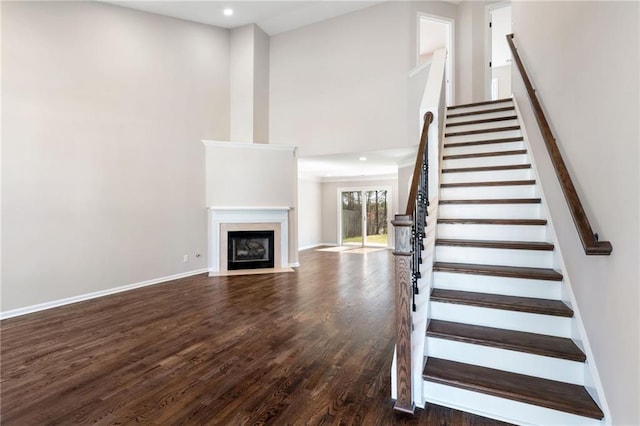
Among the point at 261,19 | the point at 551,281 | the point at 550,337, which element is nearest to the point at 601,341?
the point at 550,337

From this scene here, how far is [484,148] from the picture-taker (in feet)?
11.7

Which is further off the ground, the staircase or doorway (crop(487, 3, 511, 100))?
doorway (crop(487, 3, 511, 100))

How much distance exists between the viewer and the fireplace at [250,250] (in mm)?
5613

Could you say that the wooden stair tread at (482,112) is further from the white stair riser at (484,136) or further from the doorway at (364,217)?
the doorway at (364,217)

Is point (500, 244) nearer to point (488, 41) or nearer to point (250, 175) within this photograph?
point (250, 175)

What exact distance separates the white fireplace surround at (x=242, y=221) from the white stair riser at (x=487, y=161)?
3259 mm

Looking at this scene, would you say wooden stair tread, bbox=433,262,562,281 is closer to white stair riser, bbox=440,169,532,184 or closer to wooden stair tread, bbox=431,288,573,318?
wooden stair tread, bbox=431,288,573,318

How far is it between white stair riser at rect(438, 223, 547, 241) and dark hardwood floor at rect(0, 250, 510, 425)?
1100 millimetres

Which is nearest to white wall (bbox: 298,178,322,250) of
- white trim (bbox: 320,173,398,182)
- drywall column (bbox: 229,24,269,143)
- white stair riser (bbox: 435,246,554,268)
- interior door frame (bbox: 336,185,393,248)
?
white trim (bbox: 320,173,398,182)

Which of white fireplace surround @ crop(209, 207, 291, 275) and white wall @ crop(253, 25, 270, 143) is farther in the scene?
white wall @ crop(253, 25, 270, 143)

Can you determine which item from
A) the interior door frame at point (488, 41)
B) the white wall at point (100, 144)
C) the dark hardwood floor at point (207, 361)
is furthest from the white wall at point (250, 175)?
the interior door frame at point (488, 41)

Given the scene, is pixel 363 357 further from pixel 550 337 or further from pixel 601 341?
pixel 601 341

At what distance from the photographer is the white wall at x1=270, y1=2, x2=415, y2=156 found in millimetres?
5227

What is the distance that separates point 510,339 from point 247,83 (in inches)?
229
